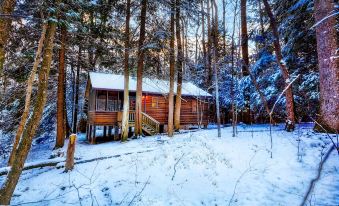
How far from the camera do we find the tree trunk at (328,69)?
8297 millimetres

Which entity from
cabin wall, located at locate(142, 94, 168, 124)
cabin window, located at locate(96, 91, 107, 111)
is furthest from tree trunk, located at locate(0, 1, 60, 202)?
cabin wall, located at locate(142, 94, 168, 124)

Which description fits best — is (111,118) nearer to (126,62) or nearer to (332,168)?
(126,62)

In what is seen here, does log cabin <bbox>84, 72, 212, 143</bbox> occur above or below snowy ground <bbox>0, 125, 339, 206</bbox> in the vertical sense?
above

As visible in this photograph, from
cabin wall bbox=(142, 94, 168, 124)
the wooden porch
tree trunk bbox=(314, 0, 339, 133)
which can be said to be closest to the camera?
tree trunk bbox=(314, 0, 339, 133)

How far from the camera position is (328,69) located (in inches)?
334

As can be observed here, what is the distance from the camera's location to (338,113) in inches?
325

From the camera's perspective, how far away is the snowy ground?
6.18 m

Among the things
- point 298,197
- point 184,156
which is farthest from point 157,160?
point 298,197

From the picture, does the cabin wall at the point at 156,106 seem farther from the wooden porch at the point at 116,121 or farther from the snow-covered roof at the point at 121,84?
the wooden porch at the point at 116,121

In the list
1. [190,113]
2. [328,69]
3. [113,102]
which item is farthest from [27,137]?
[190,113]

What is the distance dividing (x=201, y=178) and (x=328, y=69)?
5971 mm

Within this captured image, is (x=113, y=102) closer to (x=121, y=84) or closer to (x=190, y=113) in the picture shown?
(x=121, y=84)

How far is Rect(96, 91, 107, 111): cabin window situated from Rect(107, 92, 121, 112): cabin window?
434mm

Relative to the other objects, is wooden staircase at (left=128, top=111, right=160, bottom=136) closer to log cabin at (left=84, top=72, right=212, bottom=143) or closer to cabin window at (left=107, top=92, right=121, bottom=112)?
log cabin at (left=84, top=72, right=212, bottom=143)
